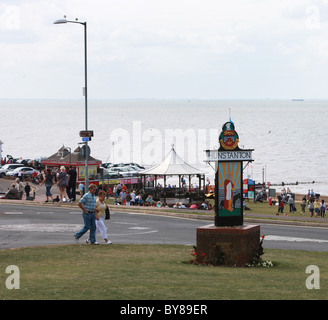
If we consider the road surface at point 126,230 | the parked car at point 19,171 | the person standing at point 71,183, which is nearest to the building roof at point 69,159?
the parked car at point 19,171

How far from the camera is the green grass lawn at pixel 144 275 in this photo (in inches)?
410

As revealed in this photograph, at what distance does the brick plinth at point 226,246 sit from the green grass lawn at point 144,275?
0.47 m

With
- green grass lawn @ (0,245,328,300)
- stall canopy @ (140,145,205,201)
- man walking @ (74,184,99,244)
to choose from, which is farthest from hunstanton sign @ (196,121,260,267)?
stall canopy @ (140,145,205,201)

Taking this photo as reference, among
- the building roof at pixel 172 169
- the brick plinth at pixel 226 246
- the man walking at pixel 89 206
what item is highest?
the building roof at pixel 172 169

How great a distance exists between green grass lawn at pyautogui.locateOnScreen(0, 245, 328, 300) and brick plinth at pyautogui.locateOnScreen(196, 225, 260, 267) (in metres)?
0.47

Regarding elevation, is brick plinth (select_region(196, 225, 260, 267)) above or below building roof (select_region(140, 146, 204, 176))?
below

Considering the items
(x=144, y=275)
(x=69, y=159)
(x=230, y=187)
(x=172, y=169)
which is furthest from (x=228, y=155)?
(x=69, y=159)

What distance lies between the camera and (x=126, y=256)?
51.1ft

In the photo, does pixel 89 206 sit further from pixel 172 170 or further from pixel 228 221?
pixel 172 170

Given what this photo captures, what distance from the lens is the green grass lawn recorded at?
34.1ft

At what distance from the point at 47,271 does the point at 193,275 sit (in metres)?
2.96

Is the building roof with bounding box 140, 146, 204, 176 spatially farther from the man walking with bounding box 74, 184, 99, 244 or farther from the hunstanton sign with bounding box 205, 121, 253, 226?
the hunstanton sign with bounding box 205, 121, 253, 226

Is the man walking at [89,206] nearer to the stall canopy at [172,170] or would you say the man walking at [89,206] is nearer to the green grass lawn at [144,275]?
the green grass lawn at [144,275]
